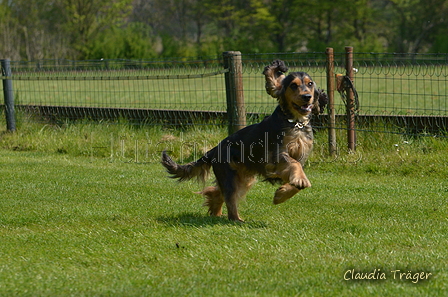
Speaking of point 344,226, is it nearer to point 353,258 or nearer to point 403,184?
point 353,258

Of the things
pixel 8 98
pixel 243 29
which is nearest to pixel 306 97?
pixel 8 98

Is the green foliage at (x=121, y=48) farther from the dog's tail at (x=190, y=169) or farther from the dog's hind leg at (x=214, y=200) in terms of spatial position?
the dog's hind leg at (x=214, y=200)

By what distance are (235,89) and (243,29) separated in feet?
125

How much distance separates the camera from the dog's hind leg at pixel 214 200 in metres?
5.63

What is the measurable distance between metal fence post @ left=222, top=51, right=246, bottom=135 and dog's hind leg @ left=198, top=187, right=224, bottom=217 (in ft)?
10.1

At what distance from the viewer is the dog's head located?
206 inches

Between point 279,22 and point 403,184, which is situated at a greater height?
point 279,22

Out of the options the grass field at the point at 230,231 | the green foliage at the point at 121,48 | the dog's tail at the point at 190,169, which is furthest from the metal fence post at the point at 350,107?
the green foliage at the point at 121,48

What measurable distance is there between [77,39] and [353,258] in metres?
39.2

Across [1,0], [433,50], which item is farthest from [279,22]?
[1,0]

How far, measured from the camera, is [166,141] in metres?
9.49

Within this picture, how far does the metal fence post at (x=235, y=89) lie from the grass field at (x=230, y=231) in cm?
102

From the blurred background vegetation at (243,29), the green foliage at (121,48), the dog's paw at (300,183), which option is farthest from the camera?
the blurred background vegetation at (243,29)

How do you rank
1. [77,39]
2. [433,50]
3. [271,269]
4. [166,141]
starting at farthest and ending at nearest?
[77,39]
[433,50]
[166,141]
[271,269]
